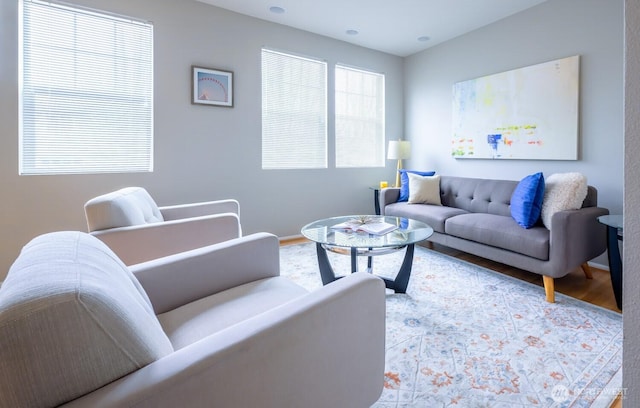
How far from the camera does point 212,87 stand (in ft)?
10.8

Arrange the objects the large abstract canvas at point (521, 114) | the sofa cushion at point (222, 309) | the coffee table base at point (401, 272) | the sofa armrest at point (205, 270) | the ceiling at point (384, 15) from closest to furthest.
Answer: the sofa cushion at point (222, 309) < the sofa armrest at point (205, 270) < the coffee table base at point (401, 272) < the large abstract canvas at point (521, 114) < the ceiling at point (384, 15)

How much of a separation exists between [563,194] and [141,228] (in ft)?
9.60

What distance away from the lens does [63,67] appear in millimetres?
2660

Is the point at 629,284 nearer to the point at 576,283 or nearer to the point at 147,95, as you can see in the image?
the point at 576,283

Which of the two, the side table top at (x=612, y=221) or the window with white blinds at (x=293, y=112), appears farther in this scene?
the window with white blinds at (x=293, y=112)

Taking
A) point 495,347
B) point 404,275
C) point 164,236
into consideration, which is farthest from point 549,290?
point 164,236

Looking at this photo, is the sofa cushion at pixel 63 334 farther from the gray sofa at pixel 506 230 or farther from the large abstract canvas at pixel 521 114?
the large abstract canvas at pixel 521 114

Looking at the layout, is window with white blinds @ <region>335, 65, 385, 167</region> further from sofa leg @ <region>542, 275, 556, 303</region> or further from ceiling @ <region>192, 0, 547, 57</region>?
sofa leg @ <region>542, 275, 556, 303</region>

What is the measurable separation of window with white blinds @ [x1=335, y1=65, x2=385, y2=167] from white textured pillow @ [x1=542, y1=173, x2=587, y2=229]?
7.92 feet

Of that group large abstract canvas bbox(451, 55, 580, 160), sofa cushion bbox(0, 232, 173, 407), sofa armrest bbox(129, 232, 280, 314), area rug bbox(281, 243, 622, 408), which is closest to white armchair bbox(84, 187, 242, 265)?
sofa armrest bbox(129, 232, 280, 314)

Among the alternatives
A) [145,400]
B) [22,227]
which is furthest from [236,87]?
[145,400]

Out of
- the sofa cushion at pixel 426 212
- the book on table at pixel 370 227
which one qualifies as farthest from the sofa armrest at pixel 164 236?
the sofa cushion at pixel 426 212

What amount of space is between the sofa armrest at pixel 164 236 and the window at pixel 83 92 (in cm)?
144

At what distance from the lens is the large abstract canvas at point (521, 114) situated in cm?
301
